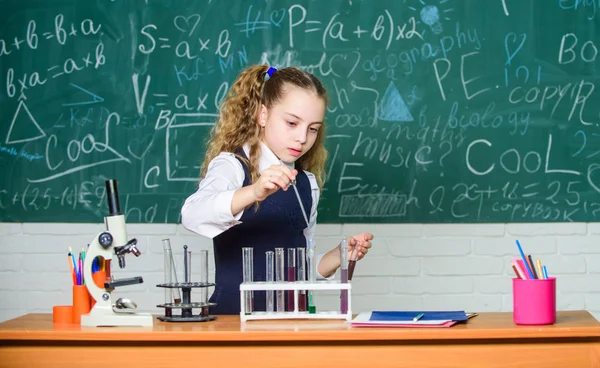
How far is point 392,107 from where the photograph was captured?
3.48m

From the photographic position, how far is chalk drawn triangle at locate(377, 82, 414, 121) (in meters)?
3.47

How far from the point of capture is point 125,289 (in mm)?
3512

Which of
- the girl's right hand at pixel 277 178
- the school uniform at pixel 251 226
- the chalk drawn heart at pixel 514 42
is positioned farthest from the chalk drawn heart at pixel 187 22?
the girl's right hand at pixel 277 178

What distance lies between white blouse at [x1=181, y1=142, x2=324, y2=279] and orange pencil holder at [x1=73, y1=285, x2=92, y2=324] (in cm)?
31

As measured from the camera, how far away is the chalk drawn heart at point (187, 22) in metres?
3.49

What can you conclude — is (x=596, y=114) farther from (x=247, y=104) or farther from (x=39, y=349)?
(x=39, y=349)

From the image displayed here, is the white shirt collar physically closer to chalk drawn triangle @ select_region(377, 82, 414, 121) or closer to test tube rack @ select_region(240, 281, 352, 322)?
test tube rack @ select_region(240, 281, 352, 322)

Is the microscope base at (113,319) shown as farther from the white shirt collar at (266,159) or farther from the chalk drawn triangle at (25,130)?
the chalk drawn triangle at (25,130)

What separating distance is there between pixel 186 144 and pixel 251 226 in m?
1.16

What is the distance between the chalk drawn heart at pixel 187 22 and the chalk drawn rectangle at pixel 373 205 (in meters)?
0.98

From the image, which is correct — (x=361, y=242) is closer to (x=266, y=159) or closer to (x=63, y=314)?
(x=266, y=159)

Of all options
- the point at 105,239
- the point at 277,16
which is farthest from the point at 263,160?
the point at 277,16

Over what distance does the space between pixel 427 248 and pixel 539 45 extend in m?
1.01

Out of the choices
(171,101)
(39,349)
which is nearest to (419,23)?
(171,101)
